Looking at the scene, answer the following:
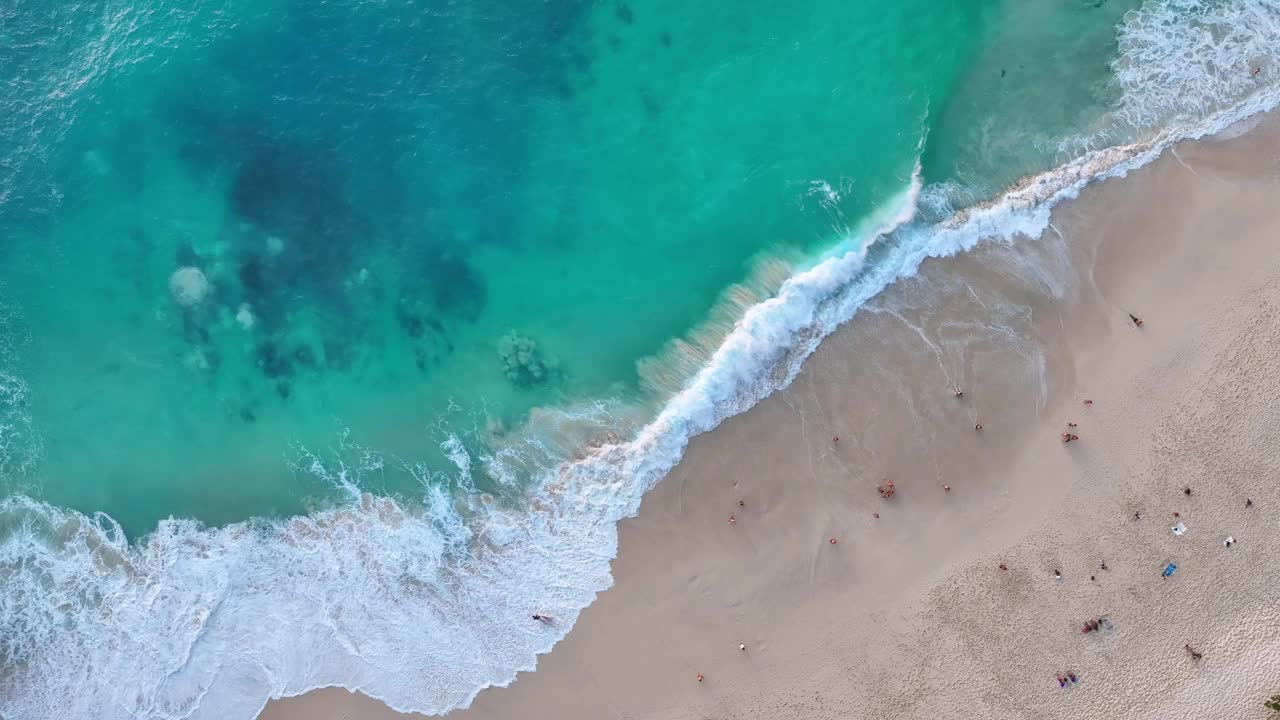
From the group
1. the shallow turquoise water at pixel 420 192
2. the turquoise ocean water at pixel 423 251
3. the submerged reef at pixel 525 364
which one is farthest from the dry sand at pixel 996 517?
the submerged reef at pixel 525 364

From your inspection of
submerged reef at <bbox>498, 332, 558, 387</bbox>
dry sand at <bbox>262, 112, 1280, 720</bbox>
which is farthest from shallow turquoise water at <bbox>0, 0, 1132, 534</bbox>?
dry sand at <bbox>262, 112, 1280, 720</bbox>

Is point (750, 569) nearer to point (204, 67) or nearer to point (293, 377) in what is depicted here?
point (293, 377)

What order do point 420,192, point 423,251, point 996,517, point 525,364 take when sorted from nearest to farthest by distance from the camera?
point 996,517, point 525,364, point 423,251, point 420,192

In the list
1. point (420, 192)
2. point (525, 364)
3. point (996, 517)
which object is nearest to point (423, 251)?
point (420, 192)

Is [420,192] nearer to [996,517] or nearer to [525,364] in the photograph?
[525,364]

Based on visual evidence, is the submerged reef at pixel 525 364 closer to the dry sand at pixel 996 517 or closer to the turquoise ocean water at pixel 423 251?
the turquoise ocean water at pixel 423 251
